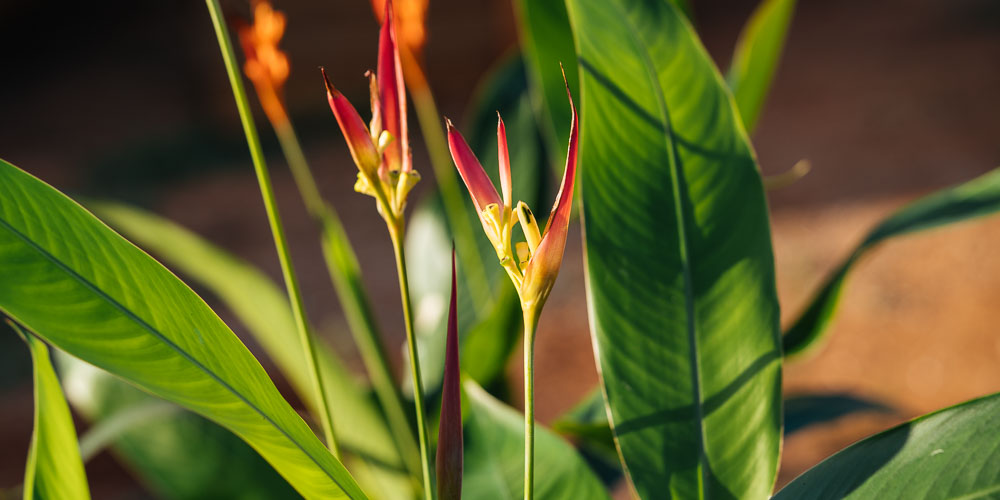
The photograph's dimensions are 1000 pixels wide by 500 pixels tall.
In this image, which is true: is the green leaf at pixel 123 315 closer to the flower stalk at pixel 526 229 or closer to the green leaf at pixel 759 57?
the flower stalk at pixel 526 229

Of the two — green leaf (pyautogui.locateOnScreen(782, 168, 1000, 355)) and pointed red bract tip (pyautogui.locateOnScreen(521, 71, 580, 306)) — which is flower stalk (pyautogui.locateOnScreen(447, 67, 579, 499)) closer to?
pointed red bract tip (pyautogui.locateOnScreen(521, 71, 580, 306))

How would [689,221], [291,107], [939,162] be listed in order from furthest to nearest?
[291,107] < [939,162] < [689,221]

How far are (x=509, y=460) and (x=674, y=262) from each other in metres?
0.12

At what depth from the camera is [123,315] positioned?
0.81 feet

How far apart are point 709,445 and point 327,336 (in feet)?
4.82

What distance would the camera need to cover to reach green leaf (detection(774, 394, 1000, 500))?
28cm

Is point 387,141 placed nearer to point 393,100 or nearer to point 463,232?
point 393,100

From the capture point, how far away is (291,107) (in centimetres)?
297

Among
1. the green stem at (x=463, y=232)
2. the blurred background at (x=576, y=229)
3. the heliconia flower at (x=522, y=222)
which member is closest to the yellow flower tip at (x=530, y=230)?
the heliconia flower at (x=522, y=222)

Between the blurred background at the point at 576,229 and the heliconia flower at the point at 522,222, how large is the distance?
36.9 inches

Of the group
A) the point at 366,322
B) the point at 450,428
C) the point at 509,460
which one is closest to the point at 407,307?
the point at 450,428

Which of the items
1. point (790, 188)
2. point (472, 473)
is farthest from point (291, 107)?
point (472, 473)

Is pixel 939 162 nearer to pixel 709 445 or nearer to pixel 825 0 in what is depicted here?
pixel 825 0

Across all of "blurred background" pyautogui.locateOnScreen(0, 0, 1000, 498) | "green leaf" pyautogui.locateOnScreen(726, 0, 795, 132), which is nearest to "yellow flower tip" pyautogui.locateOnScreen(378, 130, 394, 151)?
"green leaf" pyautogui.locateOnScreen(726, 0, 795, 132)
